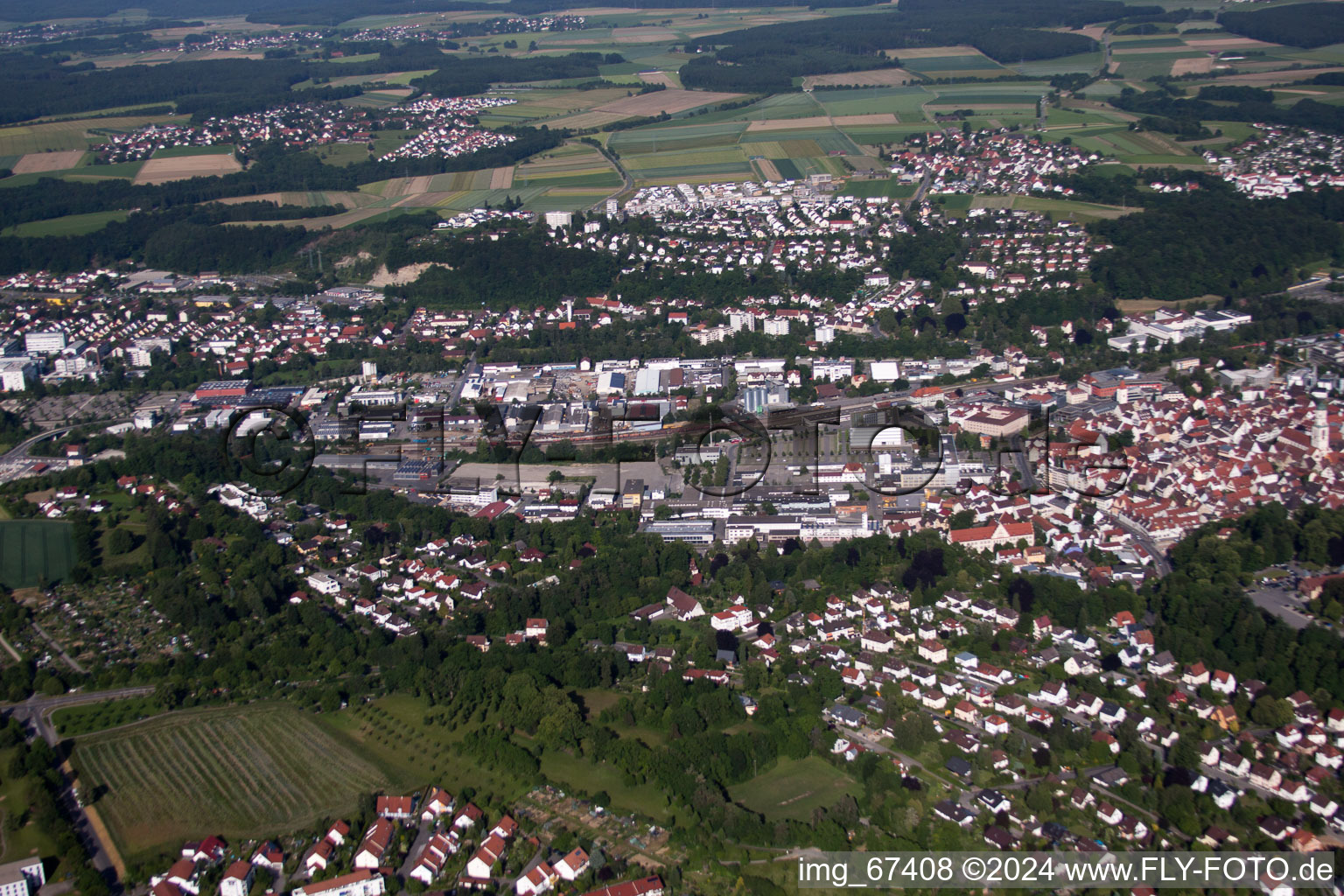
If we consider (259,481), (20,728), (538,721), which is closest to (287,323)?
(259,481)

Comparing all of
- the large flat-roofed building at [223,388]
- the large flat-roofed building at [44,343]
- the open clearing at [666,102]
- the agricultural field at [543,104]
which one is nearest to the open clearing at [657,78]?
the open clearing at [666,102]

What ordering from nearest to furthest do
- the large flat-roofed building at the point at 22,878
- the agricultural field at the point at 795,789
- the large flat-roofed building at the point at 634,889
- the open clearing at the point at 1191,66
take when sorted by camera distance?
the large flat-roofed building at the point at 634,889
the large flat-roofed building at the point at 22,878
the agricultural field at the point at 795,789
the open clearing at the point at 1191,66

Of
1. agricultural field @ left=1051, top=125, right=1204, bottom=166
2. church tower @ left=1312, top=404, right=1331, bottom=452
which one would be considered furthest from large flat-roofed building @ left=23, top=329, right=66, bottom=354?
agricultural field @ left=1051, top=125, right=1204, bottom=166

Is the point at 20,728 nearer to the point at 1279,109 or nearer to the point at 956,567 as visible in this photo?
the point at 956,567

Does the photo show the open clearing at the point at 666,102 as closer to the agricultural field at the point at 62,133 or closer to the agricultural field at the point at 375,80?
the agricultural field at the point at 375,80

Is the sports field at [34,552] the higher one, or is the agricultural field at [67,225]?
the agricultural field at [67,225]

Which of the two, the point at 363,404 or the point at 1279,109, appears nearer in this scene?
the point at 363,404

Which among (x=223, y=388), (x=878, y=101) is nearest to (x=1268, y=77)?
(x=878, y=101)
